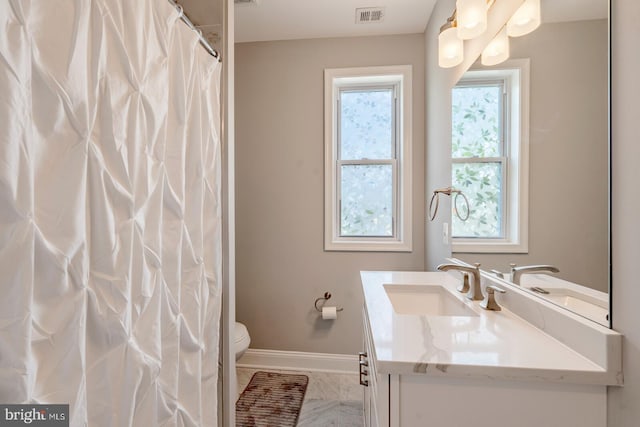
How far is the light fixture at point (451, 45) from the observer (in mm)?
1421

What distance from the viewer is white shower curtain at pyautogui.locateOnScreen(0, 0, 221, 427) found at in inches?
18.1

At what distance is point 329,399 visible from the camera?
5.93ft

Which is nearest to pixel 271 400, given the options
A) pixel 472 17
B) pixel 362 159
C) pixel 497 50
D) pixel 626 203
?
pixel 362 159

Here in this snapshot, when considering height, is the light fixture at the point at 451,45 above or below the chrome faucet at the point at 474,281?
above

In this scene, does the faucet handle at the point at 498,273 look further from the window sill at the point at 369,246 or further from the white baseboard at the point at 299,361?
the white baseboard at the point at 299,361

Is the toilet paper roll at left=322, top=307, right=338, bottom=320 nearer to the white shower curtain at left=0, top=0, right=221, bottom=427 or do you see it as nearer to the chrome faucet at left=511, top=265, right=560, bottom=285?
the white shower curtain at left=0, top=0, right=221, bottom=427

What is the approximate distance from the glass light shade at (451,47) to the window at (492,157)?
113 millimetres

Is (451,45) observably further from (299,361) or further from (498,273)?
(299,361)

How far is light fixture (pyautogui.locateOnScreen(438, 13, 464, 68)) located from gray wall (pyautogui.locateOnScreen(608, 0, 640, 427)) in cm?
85

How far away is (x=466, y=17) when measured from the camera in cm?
124

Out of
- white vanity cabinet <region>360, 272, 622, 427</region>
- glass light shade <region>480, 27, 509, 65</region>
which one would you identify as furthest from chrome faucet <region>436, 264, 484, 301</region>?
glass light shade <region>480, 27, 509, 65</region>

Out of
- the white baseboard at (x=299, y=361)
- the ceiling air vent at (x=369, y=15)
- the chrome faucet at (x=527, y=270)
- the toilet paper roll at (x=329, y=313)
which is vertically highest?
the ceiling air vent at (x=369, y=15)

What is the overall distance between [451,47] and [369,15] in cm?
78

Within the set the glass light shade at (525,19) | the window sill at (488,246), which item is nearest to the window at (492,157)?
the window sill at (488,246)
